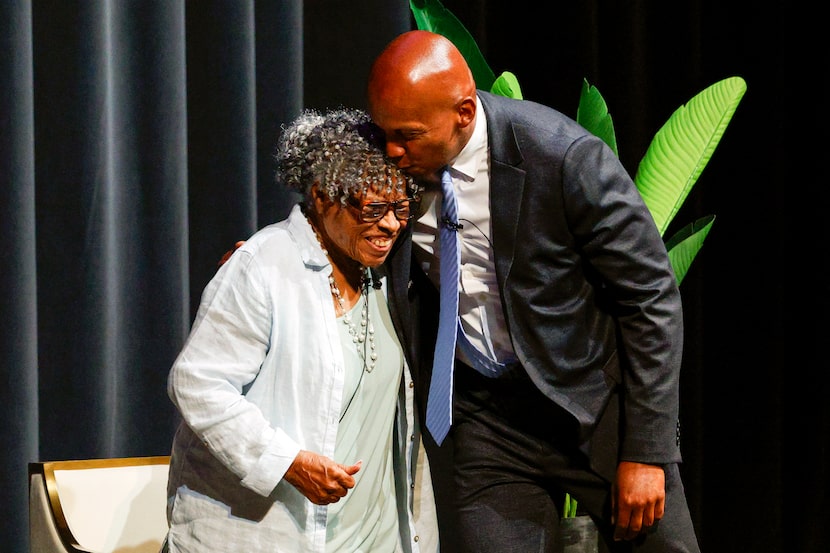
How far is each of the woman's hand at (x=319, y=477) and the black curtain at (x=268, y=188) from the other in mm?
1049

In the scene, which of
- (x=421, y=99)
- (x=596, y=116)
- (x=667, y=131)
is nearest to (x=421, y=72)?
(x=421, y=99)

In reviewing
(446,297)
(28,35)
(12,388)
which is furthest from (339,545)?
(28,35)

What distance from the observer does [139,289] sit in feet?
9.02

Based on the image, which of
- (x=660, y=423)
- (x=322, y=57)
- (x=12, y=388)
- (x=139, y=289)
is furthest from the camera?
(x=322, y=57)

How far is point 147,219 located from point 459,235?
1.04 m

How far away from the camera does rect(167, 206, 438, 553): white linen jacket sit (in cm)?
179

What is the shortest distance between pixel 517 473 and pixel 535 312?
1.12ft

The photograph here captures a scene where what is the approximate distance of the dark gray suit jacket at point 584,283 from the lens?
189 centimetres

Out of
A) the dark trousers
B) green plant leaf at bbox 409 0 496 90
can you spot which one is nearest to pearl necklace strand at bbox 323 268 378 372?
the dark trousers

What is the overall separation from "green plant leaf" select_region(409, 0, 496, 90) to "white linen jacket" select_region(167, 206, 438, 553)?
0.83 metres

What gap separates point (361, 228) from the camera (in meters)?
1.90

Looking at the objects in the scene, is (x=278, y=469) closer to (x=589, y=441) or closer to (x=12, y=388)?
(x=589, y=441)

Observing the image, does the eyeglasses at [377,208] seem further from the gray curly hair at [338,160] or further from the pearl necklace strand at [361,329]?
the pearl necklace strand at [361,329]

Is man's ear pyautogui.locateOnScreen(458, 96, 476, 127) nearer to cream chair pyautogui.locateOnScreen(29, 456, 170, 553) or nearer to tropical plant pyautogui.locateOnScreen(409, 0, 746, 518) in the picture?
tropical plant pyautogui.locateOnScreen(409, 0, 746, 518)
